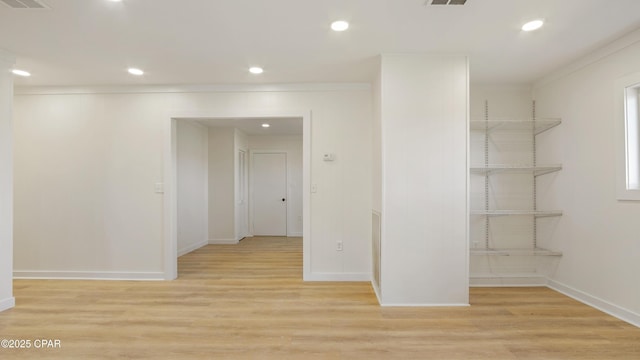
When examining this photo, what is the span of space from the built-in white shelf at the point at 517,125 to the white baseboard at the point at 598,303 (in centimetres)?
180

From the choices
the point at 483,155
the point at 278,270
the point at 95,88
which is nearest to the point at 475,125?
the point at 483,155

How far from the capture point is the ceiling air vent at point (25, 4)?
2252 millimetres

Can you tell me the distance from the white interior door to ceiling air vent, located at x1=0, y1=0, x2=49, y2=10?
217 inches

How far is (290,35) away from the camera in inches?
111

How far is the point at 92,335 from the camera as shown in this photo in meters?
2.65

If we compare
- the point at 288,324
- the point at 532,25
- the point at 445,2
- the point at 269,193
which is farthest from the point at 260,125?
the point at 532,25

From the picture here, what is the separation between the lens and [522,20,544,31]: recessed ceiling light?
2.59 meters

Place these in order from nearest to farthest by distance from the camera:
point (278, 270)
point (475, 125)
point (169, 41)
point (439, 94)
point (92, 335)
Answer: point (92, 335) → point (169, 41) → point (439, 94) → point (475, 125) → point (278, 270)

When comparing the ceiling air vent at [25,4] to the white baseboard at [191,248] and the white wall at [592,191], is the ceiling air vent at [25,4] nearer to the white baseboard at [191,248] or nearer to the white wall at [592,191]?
the white baseboard at [191,248]

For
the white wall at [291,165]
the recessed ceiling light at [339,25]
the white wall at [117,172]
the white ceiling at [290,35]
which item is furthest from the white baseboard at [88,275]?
the white wall at [291,165]

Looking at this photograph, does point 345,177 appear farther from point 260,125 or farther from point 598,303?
point 260,125

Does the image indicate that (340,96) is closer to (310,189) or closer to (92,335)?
(310,189)

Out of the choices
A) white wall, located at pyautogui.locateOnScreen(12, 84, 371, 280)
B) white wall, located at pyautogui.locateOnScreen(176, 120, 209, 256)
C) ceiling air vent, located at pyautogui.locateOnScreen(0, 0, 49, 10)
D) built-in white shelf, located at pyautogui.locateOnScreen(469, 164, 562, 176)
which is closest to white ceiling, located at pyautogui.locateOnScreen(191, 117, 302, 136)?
white wall, located at pyautogui.locateOnScreen(176, 120, 209, 256)

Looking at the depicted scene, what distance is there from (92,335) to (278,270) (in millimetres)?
2320
